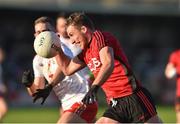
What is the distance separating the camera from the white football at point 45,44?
10.3 metres

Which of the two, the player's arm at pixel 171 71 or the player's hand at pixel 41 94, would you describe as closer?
the player's hand at pixel 41 94

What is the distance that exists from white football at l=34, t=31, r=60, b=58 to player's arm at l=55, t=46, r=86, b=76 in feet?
0.41

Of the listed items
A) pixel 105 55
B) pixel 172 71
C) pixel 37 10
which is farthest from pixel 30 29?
pixel 105 55

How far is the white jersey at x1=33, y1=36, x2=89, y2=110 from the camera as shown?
37.7 ft

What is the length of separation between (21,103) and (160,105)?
236 inches

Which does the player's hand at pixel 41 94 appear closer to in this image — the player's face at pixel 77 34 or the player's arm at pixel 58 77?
the player's arm at pixel 58 77

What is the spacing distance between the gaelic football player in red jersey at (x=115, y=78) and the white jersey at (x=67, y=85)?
1.35 metres

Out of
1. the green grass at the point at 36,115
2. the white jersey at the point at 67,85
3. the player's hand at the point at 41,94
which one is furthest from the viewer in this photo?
the green grass at the point at 36,115

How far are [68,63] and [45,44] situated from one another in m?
0.51

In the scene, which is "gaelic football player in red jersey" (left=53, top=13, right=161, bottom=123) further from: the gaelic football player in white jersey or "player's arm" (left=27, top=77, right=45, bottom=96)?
"player's arm" (left=27, top=77, right=45, bottom=96)

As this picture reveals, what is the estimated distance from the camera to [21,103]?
29359 millimetres

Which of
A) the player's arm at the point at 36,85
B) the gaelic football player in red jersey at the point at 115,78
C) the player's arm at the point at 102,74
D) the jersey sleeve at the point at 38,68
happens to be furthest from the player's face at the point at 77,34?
the jersey sleeve at the point at 38,68

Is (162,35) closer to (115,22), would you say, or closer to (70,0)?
(115,22)

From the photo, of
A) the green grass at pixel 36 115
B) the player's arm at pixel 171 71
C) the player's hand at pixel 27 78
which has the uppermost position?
the player's hand at pixel 27 78
